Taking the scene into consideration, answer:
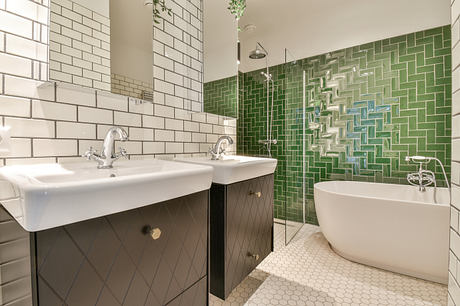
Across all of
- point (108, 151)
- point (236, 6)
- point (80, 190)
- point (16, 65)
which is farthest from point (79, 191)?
point (236, 6)

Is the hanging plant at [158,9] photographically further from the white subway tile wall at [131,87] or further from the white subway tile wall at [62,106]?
the white subway tile wall at [131,87]

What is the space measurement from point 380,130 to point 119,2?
2778 millimetres

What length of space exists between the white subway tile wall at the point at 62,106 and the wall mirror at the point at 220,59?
0.36 metres

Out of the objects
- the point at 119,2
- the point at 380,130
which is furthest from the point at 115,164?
the point at 380,130

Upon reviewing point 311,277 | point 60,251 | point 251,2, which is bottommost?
point 311,277

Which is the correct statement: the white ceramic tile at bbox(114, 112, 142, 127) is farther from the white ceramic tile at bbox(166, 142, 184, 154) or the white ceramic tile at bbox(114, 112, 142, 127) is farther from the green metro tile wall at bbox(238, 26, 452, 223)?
the green metro tile wall at bbox(238, 26, 452, 223)

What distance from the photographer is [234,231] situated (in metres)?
1.31

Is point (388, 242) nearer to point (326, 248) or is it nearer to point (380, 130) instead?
point (326, 248)

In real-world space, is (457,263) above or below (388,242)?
above

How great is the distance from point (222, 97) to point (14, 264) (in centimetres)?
180

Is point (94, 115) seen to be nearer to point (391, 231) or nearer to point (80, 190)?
point (80, 190)

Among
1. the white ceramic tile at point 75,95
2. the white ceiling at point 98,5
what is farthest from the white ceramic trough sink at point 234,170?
the white ceiling at point 98,5

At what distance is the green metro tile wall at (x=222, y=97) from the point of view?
6.51 feet

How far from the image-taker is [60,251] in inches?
22.8
